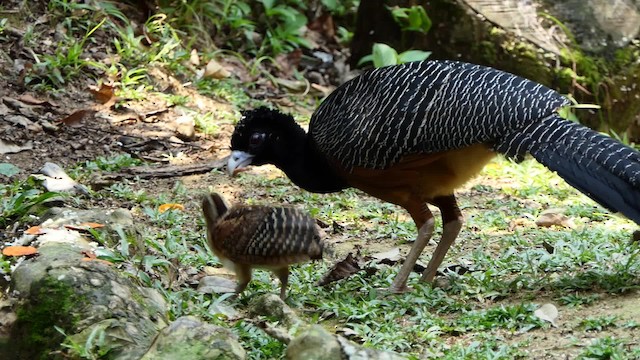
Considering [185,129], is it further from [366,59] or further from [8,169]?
[366,59]

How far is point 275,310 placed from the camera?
450cm

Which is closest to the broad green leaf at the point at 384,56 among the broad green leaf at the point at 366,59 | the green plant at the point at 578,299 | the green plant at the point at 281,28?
the broad green leaf at the point at 366,59

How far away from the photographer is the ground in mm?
4430

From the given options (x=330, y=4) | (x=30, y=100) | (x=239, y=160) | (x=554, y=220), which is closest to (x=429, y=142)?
(x=239, y=160)

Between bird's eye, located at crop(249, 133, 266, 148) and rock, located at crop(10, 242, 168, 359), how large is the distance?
1.78 metres

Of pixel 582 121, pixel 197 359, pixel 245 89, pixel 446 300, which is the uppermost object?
pixel 197 359

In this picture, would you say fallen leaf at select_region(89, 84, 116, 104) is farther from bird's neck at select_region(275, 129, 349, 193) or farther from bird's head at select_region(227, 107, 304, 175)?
bird's neck at select_region(275, 129, 349, 193)

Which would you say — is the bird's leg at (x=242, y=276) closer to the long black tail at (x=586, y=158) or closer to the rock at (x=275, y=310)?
the rock at (x=275, y=310)

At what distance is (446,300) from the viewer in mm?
5074

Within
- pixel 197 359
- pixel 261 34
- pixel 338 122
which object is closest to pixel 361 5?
pixel 261 34

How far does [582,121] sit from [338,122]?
4810mm

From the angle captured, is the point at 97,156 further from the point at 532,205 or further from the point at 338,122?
the point at 532,205

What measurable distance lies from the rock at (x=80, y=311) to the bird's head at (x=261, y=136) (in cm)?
177

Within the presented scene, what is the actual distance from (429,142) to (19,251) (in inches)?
90.4
